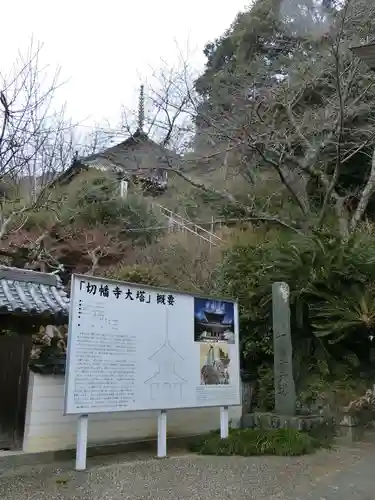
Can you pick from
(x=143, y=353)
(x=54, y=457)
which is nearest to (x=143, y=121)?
(x=143, y=353)

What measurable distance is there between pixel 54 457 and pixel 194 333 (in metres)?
2.49

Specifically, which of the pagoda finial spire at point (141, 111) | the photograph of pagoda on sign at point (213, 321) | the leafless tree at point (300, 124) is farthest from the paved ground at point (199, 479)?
the pagoda finial spire at point (141, 111)

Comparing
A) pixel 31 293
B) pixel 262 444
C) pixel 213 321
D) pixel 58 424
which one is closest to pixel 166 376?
pixel 213 321

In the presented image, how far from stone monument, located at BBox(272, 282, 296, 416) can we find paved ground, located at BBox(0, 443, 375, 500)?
1.31m

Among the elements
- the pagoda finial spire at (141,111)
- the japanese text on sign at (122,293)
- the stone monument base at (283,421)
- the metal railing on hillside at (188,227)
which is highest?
the pagoda finial spire at (141,111)

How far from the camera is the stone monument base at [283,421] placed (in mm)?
7066

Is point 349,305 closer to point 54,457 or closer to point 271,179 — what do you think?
point 54,457

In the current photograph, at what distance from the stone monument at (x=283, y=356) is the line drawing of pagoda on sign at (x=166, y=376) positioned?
1.96 meters

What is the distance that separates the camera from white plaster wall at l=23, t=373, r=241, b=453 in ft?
19.5

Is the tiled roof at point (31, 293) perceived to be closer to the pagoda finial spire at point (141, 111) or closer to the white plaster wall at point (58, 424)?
the white plaster wall at point (58, 424)

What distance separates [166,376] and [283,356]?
2.35 meters

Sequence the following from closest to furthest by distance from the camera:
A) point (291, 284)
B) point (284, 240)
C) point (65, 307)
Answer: point (65, 307) → point (291, 284) → point (284, 240)

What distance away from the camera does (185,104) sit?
1349 cm

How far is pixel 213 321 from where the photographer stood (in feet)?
23.7
